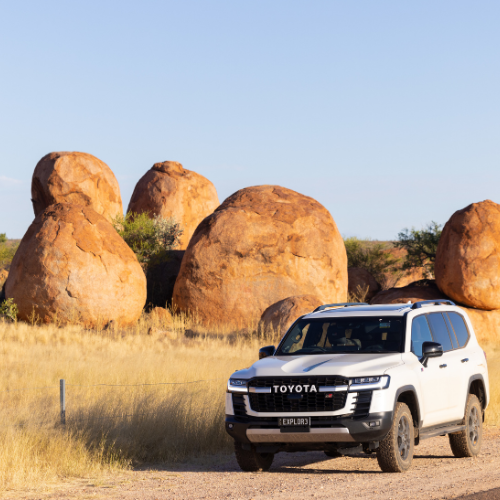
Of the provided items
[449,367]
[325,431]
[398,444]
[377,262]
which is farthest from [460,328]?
[377,262]

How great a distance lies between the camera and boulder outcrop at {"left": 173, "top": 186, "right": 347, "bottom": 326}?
1067 inches

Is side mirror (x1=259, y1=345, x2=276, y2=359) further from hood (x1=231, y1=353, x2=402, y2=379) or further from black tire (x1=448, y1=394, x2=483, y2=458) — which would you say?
black tire (x1=448, y1=394, x2=483, y2=458)

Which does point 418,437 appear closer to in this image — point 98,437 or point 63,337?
point 98,437

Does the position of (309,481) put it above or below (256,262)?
below

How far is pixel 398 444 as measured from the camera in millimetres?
8289

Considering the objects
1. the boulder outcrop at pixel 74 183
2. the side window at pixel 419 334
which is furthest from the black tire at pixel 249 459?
the boulder outcrop at pixel 74 183

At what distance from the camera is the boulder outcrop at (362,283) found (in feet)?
114

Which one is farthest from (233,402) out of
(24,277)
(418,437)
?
(24,277)

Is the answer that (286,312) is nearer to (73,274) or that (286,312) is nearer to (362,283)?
(73,274)

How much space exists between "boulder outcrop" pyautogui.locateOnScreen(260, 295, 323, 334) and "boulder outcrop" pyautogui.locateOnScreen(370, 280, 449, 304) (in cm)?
832

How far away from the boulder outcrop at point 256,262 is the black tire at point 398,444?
1862 centimetres

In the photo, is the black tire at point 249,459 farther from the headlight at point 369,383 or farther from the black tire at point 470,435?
the black tire at point 470,435

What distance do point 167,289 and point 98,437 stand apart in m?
21.1

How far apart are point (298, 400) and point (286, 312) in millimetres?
14719
